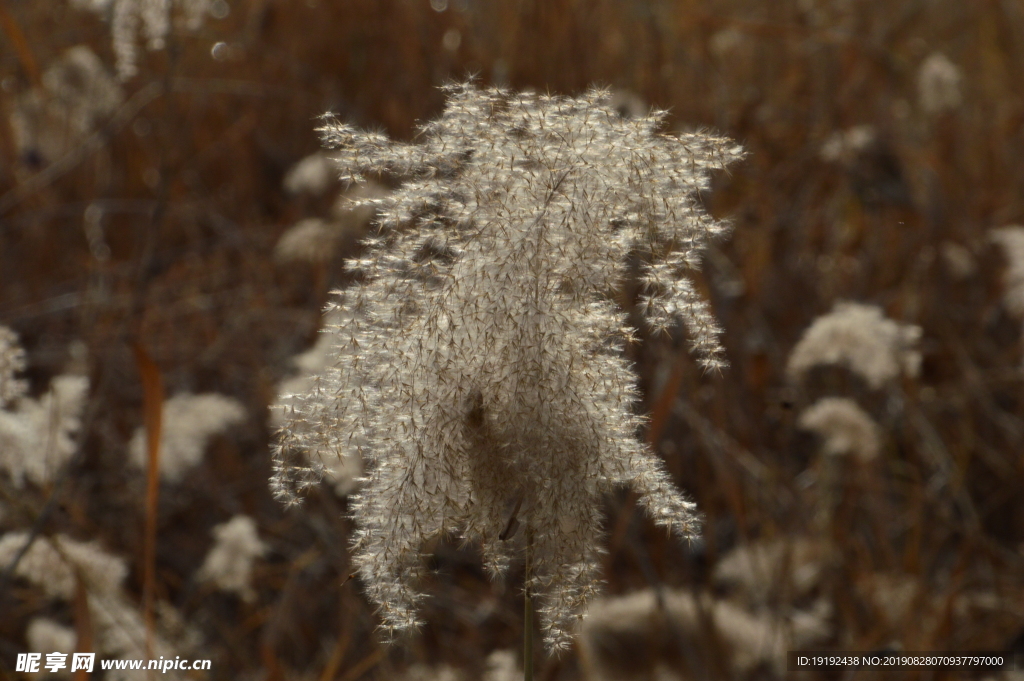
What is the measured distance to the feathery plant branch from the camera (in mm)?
888

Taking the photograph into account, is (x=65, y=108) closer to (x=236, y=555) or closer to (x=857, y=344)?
(x=236, y=555)

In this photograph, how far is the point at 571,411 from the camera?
89cm

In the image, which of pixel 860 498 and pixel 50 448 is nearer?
pixel 50 448

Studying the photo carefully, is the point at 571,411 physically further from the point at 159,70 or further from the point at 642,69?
the point at 159,70

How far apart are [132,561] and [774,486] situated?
1.90 metres

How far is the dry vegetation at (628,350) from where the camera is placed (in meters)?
2.22

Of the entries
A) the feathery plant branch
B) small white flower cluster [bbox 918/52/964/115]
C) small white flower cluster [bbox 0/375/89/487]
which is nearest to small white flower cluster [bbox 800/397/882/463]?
the feathery plant branch

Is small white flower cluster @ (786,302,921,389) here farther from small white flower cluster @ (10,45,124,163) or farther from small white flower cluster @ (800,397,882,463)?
small white flower cluster @ (10,45,124,163)

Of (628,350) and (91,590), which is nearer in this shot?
(91,590)

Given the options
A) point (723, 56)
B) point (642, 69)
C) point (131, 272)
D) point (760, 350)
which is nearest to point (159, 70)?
point (131, 272)

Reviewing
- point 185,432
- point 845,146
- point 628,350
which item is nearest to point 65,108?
point 185,432

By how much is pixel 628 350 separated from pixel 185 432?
126 cm

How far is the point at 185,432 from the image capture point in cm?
245

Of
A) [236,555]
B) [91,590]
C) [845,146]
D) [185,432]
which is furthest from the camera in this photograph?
[845,146]
